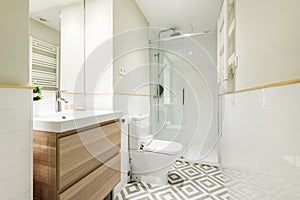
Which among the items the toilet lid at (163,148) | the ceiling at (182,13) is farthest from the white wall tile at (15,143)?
the ceiling at (182,13)

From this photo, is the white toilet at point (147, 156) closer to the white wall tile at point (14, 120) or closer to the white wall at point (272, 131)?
the white wall at point (272, 131)

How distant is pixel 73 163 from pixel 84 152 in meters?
0.10

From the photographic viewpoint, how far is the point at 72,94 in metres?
1.73

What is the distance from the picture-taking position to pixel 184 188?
1795 mm

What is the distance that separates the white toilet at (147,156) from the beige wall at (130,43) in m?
0.48

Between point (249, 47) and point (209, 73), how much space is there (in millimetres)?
2027

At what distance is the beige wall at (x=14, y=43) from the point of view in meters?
0.73

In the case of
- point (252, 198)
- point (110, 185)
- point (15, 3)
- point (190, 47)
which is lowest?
point (110, 185)

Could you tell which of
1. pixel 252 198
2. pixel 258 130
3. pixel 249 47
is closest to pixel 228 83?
pixel 249 47

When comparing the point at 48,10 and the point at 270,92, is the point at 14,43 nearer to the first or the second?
the point at 48,10

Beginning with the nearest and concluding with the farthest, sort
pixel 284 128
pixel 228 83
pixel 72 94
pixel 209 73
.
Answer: pixel 284 128
pixel 228 83
pixel 72 94
pixel 209 73

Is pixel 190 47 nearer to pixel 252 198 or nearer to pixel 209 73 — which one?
pixel 209 73

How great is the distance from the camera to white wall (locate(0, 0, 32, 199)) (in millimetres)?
728

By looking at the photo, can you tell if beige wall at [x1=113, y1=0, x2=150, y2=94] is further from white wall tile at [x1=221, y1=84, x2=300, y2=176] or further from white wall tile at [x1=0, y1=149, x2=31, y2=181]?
white wall tile at [x1=221, y1=84, x2=300, y2=176]
